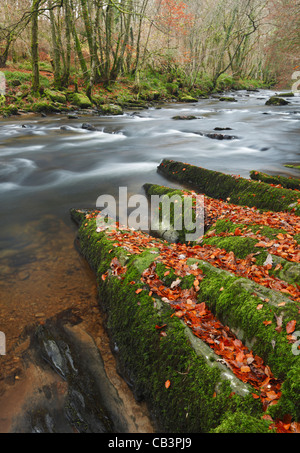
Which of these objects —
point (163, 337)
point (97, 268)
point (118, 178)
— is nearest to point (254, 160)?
point (118, 178)

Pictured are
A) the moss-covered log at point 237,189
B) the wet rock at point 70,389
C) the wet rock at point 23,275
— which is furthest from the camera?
the moss-covered log at point 237,189

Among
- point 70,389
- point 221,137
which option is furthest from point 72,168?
point 70,389

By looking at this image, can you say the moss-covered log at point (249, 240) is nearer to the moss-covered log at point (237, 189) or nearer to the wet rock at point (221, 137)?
the moss-covered log at point (237, 189)

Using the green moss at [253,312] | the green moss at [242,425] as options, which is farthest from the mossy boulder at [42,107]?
the green moss at [242,425]

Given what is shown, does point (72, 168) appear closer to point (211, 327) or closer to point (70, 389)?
point (70, 389)

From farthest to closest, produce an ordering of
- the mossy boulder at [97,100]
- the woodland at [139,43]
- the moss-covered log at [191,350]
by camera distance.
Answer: the mossy boulder at [97,100] → the woodland at [139,43] → the moss-covered log at [191,350]

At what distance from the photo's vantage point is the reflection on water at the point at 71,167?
15.3 feet

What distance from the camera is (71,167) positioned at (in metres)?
11.2

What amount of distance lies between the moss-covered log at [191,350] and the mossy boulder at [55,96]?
22.1 metres

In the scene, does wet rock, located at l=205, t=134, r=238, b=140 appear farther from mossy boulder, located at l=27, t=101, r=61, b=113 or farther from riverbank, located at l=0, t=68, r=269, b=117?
mossy boulder, located at l=27, t=101, r=61, b=113

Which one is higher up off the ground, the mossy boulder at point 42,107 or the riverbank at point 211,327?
the mossy boulder at point 42,107

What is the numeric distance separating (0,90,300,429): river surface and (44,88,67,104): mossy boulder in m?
2.46

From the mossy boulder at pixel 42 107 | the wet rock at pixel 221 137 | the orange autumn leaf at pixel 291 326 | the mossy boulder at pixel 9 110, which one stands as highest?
the mossy boulder at pixel 42 107

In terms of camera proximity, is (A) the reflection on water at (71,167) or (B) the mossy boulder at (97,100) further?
(B) the mossy boulder at (97,100)
